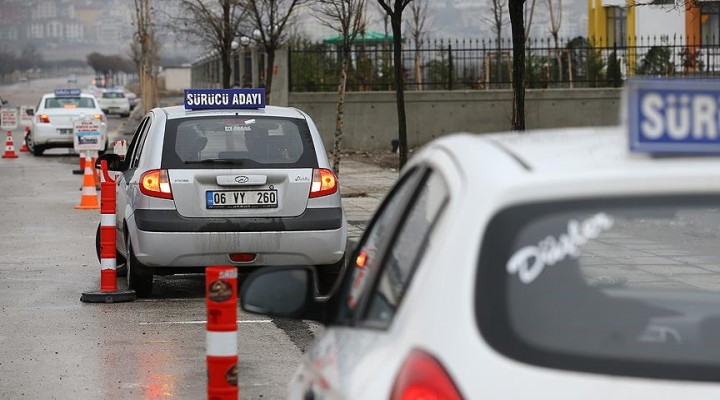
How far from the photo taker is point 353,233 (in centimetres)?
1570

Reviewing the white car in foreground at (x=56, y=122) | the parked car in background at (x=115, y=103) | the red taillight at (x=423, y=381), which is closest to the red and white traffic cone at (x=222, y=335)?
the red taillight at (x=423, y=381)

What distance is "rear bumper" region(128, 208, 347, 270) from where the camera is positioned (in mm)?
10805

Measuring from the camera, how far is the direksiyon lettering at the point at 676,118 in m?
3.13

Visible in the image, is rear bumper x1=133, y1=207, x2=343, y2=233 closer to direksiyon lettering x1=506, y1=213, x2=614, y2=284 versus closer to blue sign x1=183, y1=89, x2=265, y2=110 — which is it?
blue sign x1=183, y1=89, x2=265, y2=110

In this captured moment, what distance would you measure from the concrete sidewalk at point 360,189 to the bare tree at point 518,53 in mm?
2116

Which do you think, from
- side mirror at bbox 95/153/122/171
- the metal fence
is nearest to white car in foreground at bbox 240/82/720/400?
side mirror at bbox 95/153/122/171

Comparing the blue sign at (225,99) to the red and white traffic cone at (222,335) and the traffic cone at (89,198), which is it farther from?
the traffic cone at (89,198)

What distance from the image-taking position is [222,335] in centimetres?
586

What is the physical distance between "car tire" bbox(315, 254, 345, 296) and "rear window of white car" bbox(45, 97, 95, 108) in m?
25.7

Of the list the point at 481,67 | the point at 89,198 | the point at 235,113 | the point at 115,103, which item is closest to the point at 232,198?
the point at 235,113

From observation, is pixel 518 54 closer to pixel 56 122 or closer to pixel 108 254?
pixel 108 254

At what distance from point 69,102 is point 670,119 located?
1364 inches

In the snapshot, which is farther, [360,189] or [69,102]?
[69,102]

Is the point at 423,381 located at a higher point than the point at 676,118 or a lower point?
lower
